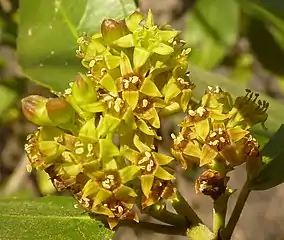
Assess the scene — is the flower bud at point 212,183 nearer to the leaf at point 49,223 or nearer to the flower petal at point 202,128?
the flower petal at point 202,128

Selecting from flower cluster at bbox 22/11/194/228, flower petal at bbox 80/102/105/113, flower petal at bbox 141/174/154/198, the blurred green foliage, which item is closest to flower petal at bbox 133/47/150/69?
flower cluster at bbox 22/11/194/228

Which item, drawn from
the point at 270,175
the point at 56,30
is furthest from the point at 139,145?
the point at 56,30

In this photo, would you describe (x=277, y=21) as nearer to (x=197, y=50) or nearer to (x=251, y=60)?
(x=197, y=50)

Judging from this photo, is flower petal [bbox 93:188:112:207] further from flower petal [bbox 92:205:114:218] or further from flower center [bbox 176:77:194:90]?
flower center [bbox 176:77:194:90]

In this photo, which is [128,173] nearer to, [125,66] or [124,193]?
[124,193]

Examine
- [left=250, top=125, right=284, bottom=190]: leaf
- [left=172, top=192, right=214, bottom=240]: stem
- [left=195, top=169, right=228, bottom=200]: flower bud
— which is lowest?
[left=250, top=125, right=284, bottom=190]: leaf

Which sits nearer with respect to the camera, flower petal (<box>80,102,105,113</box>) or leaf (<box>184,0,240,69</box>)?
flower petal (<box>80,102,105,113</box>)

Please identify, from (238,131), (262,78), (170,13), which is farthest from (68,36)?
(262,78)
